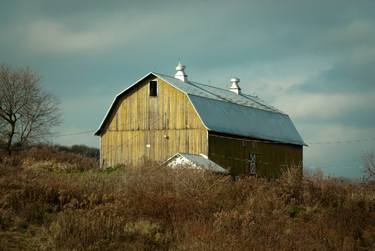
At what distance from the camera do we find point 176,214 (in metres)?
15.8

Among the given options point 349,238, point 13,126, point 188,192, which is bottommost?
point 349,238

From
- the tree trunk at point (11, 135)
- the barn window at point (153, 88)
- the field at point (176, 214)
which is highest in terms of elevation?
the barn window at point (153, 88)

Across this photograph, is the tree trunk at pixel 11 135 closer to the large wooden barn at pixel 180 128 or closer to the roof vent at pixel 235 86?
the large wooden barn at pixel 180 128

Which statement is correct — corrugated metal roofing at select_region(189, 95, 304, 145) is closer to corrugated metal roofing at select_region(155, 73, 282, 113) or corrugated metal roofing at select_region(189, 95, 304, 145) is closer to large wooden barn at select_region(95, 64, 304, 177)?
large wooden barn at select_region(95, 64, 304, 177)

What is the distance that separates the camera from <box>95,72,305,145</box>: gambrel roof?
3644 cm

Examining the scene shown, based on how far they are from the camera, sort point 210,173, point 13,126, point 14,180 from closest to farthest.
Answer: point 14,180, point 210,173, point 13,126

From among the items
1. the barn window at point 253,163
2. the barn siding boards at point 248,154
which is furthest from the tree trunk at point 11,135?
the barn window at point 253,163

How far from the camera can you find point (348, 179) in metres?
27.3

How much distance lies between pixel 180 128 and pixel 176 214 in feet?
67.0

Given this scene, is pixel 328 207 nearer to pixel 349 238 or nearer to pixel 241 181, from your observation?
pixel 241 181

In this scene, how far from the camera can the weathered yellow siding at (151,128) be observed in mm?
35731

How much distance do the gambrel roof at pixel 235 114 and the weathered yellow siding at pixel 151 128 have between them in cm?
47

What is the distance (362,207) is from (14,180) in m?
12.1

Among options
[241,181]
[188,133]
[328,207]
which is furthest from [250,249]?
[188,133]
